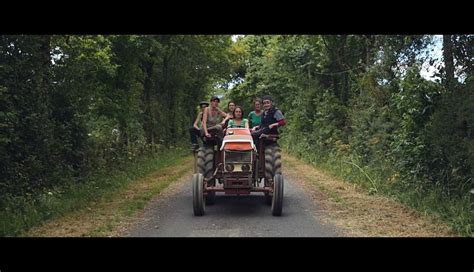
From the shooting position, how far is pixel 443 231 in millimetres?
8133

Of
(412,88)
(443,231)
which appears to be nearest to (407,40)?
(412,88)

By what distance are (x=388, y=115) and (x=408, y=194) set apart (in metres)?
3.88

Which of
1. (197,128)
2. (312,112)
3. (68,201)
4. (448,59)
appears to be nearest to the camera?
(68,201)

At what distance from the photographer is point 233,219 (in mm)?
9211

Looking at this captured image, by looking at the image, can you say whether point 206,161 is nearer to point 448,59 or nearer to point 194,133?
point 194,133

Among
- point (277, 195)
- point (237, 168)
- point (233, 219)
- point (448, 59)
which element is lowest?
point (233, 219)

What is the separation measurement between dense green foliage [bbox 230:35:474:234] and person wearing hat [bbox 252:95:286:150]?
2.59 metres

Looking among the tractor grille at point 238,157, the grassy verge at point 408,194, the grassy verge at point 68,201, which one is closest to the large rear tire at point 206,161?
the tractor grille at point 238,157

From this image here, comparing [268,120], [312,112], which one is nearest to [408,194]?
[268,120]

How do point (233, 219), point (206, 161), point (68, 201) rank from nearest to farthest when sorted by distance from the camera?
point (233, 219) < point (206, 161) < point (68, 201)

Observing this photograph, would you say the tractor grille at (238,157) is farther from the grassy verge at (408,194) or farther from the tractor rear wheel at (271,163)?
the grassy verge at (408,194)

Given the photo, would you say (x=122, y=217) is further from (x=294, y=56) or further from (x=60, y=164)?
(x=294, y=56)

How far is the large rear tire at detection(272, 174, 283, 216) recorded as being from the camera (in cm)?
934

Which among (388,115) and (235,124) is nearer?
(235,124)
